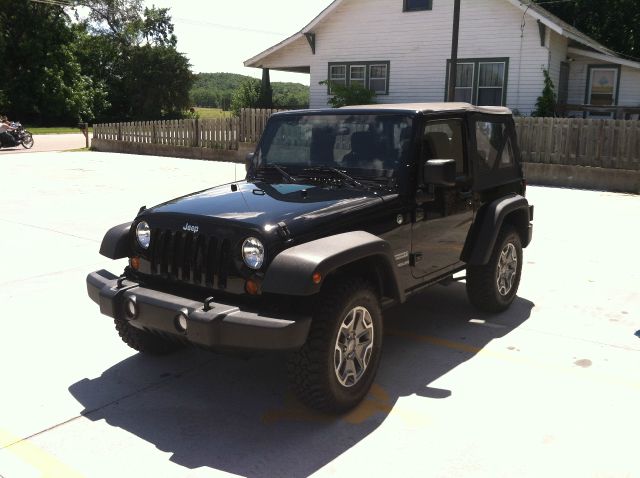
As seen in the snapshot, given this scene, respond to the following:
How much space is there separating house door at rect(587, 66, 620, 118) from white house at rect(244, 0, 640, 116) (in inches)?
1.2

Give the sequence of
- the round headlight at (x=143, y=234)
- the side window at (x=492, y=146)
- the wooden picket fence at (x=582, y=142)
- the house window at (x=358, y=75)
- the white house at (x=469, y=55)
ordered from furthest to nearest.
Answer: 1. the house window at (x=358, y=75)
2. the white house at (x=469, y=55)
3. the wooden picket fence at (x=582, y=142)
4. the side window at (x=492, y=146)
5. the round headlight at (x=143, y=234)

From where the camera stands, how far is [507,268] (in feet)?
18.2

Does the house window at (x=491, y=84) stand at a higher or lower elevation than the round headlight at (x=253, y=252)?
higher

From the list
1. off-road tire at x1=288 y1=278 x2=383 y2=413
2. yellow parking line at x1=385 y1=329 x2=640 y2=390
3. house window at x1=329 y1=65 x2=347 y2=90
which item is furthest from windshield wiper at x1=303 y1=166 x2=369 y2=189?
house window at x1=329 y1=65 x2=347 y2=90

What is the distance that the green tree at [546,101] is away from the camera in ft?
64.5

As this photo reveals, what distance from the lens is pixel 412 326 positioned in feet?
17.4

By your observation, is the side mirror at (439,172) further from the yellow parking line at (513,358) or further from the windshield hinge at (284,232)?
the yellow parking line at (513,358)

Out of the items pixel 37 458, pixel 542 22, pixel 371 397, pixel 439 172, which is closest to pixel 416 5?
pixel 542 22

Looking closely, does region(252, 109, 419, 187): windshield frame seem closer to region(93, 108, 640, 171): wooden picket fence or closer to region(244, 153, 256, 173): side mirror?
region(244, 153, 256, 173): side mirror

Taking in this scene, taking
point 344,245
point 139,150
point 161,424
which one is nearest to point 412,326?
point 344,245

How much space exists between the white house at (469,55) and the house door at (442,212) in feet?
52.5

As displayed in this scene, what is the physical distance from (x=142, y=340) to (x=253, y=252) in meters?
1.38

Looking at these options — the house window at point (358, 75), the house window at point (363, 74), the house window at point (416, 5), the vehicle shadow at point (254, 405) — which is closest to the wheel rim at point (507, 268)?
the vehicle shadow at point (254, 405)

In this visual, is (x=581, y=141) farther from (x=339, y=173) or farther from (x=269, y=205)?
(x=269, y=205)
